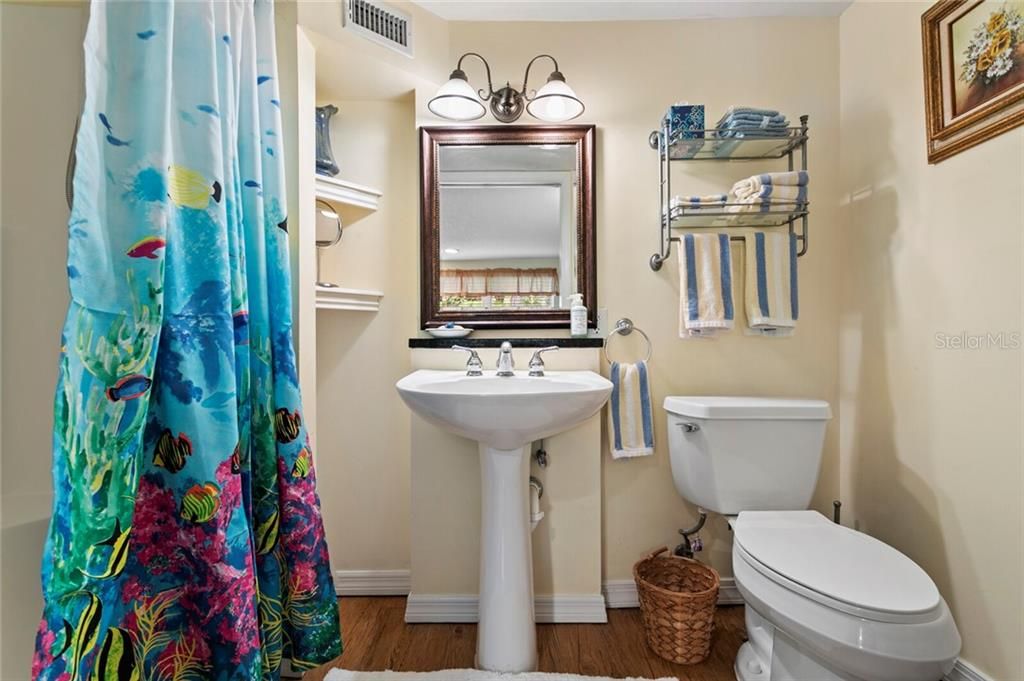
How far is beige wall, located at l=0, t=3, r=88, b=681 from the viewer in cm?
71

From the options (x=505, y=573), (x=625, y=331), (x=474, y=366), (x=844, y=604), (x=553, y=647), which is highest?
(x=625, y=331)

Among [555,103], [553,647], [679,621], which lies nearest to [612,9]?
[555,103]

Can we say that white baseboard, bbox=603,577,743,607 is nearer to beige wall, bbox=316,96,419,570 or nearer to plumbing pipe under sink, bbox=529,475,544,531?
plumbing pipe under sink, bbox=529,475,544,531

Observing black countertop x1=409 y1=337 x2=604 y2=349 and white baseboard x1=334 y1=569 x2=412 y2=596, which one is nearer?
black countertop x1=409 y1=337 x2=604 y2=349

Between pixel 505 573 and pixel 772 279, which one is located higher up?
pixel 772 279

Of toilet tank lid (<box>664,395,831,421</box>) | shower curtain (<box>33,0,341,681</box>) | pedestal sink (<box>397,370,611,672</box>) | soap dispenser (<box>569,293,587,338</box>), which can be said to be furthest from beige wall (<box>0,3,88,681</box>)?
toilet tank lid (<box>664,395,831,421</box>)

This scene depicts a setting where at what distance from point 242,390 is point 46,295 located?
13.3 inches

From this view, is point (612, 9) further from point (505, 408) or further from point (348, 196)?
point (505, 408)

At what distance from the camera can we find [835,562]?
102 centimetres

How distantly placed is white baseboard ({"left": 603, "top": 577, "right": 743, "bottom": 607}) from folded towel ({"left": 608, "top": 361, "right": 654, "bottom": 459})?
0.48m

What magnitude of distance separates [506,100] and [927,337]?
5.04 ft

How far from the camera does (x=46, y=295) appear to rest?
0.75 m

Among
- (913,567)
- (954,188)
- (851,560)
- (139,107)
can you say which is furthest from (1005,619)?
(139,107)

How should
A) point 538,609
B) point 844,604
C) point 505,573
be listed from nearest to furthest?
1. point 844,604
2. point 505,573
3. point 538,609
